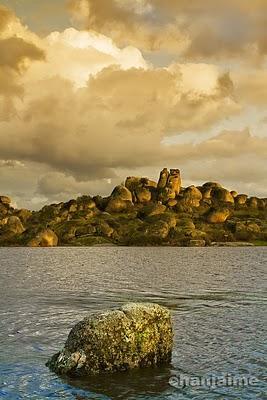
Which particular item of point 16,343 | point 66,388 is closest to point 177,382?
point 66,388

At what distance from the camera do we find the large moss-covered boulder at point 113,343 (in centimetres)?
2269

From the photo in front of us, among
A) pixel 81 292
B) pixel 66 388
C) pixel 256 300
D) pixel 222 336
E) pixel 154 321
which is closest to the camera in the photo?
pixel 66 388

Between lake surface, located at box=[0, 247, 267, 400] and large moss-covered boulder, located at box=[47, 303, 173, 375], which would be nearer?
lake surface, located at box=[0, 247, 267, 400]

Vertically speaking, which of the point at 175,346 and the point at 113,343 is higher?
the point at 113,343

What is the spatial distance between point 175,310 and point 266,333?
1188cm

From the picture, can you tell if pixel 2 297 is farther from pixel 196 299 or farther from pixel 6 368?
pixel 6 368

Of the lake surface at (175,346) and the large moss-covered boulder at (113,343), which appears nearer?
the lake surface at (175,346)

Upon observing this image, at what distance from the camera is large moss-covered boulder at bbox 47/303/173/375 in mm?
22688

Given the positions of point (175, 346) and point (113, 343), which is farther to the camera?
point (175, 346)

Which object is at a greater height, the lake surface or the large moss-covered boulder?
the large moss-covered boulder

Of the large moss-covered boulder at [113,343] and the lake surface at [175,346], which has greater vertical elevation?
the large moss-covered boulder at [113,343]

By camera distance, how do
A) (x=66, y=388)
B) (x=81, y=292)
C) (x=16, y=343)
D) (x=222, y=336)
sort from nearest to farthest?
(x=66, y=388), (x=16, y=343), (x=222, y=336), (x=81, y=292)

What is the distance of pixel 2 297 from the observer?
50.3 m

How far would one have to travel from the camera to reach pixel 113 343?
2284cm
